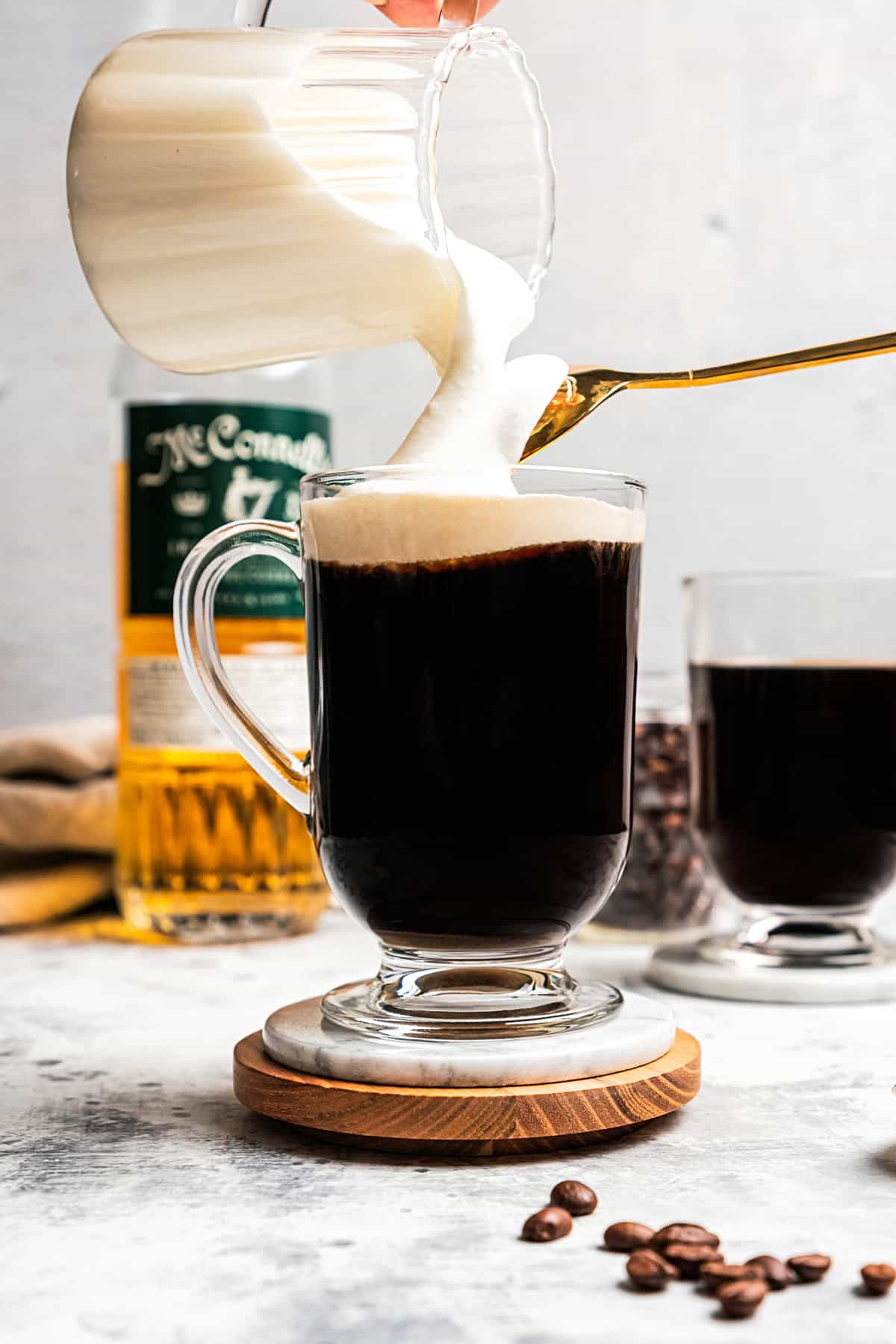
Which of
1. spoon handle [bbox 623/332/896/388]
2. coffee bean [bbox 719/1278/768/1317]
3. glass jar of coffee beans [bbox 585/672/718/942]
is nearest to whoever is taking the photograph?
coffee bean [bbox 719/1278/768/1317]

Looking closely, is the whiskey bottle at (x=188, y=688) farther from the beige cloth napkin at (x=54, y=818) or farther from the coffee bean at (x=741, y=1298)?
the coffee bean at (x=741, y=1298)

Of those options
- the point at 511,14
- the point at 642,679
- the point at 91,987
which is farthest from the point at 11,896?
the point at 511,14

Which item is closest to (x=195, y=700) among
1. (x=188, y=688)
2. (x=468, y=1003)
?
(x=188, y=688)

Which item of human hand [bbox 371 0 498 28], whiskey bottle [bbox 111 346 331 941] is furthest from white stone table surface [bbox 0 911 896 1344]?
human hand [bbox 371 0 498 28]

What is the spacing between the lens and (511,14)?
1631mm

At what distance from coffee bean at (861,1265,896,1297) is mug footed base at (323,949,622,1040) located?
7.7 inches


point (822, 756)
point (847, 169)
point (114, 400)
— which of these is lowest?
point (822, 756)

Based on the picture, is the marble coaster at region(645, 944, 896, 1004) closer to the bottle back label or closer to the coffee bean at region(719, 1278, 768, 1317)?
the bottle back label

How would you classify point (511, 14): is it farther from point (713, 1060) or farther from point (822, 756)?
point (713, 1060)

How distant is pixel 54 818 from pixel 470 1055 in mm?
766

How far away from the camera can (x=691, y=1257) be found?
20.1 inches

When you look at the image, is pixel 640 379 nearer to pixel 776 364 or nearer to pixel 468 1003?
pixel 776 364

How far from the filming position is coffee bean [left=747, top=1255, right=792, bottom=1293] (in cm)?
50

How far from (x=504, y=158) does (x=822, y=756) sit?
430 millimetres
